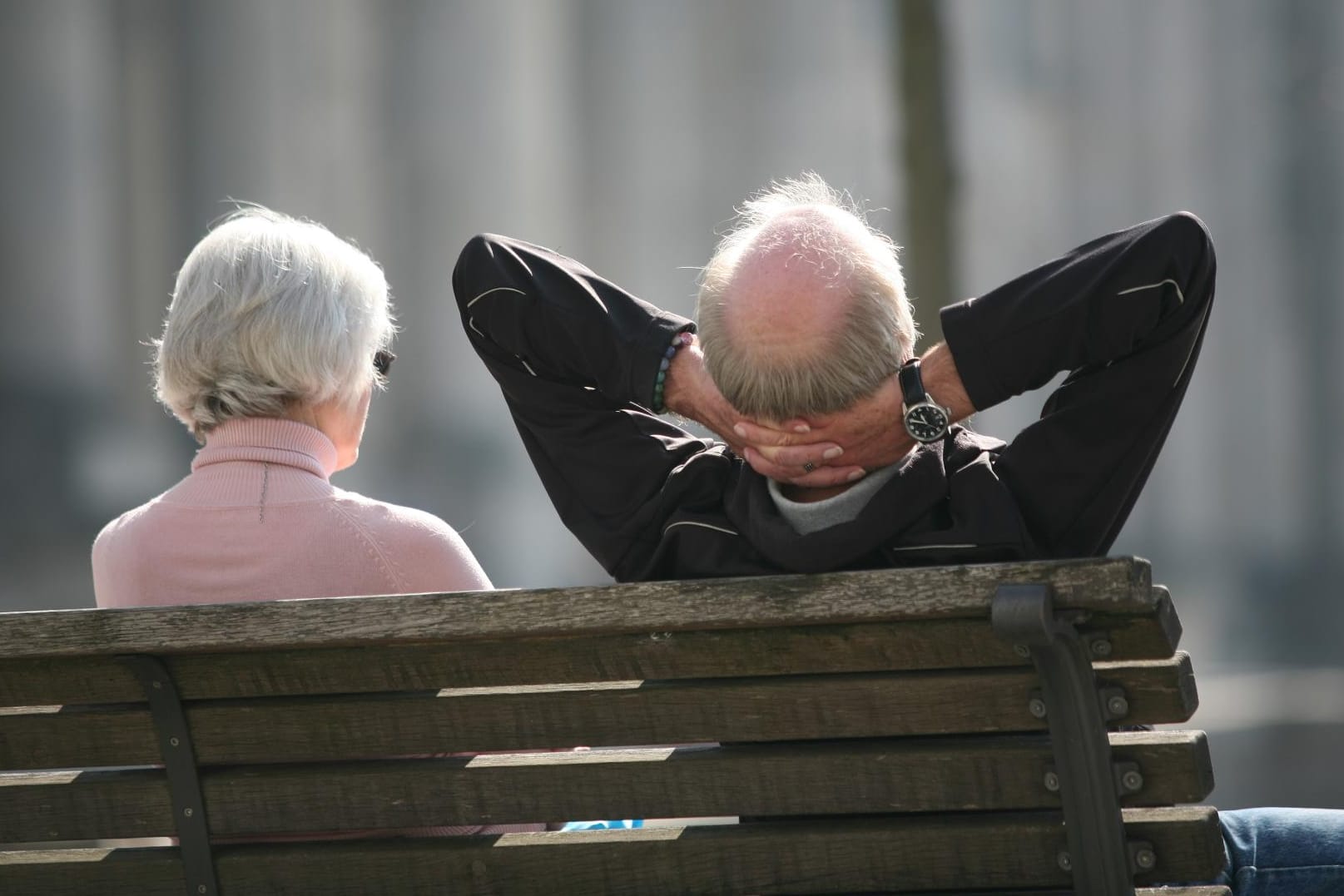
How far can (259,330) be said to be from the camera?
2.20 meters

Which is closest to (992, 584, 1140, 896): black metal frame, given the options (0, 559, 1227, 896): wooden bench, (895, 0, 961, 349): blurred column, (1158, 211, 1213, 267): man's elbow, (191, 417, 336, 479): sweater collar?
(0, 559, 1227, 896): wooden bench

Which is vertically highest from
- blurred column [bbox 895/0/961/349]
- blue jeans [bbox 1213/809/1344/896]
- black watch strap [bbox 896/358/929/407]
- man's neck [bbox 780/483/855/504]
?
blurred column [bbox 895/0/961/349]

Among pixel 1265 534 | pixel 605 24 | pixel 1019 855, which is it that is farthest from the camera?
pixel 605 24

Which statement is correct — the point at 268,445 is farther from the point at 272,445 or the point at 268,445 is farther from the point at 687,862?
the point at 687,862

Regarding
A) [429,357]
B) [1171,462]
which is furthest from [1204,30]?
[429,357]

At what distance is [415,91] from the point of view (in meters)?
4.81

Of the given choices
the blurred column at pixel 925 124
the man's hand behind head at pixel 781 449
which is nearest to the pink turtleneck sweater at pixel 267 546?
the man's hand behind head at pixel 781 449

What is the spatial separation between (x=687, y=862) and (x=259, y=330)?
0.99 meters

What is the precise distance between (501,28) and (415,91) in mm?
308

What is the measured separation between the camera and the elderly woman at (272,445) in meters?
2.04

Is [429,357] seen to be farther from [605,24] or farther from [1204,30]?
[1204,30]

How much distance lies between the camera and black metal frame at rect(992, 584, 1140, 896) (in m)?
1.45

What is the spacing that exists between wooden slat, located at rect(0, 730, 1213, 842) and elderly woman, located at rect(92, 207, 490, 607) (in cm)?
37

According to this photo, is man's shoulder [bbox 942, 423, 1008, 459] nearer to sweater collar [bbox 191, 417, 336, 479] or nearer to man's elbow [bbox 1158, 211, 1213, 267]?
man's elbow [bbox 1158, 211, 1213, 267]
